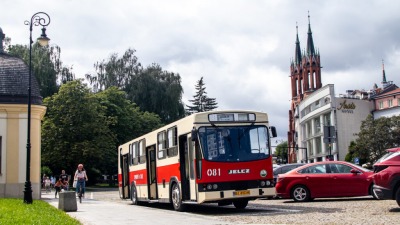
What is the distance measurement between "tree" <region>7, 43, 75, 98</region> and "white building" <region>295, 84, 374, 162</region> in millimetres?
39844

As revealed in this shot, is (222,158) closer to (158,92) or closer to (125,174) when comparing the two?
(125,174)

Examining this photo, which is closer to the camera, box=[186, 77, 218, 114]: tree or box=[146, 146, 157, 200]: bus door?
box=[146, 146, 157, 200]: bus door

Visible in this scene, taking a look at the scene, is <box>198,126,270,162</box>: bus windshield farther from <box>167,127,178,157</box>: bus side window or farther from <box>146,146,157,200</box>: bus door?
<box>146,146,157,200</box>: bus door

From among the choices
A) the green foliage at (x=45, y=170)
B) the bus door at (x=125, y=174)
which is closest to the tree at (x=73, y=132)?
the green foliage at (x=45, y=170)

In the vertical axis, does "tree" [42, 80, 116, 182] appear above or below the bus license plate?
above

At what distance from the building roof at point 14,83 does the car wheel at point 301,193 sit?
16638 millimetres

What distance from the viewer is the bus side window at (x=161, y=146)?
2045 centimetres

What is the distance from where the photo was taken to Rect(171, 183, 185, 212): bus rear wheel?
60.7 ft

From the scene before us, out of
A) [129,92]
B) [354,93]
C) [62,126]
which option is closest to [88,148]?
[62,126]

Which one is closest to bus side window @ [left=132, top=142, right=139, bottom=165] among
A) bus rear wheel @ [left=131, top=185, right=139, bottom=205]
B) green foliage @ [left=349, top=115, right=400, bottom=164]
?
bus rear wheel @ [left=131, top=185, right=139, bottom=205]

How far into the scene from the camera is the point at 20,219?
45.0ft

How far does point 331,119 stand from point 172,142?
76.7 meters

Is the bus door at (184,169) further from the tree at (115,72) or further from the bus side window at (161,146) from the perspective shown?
the tree at (115,72)

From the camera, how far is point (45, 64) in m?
61.6
